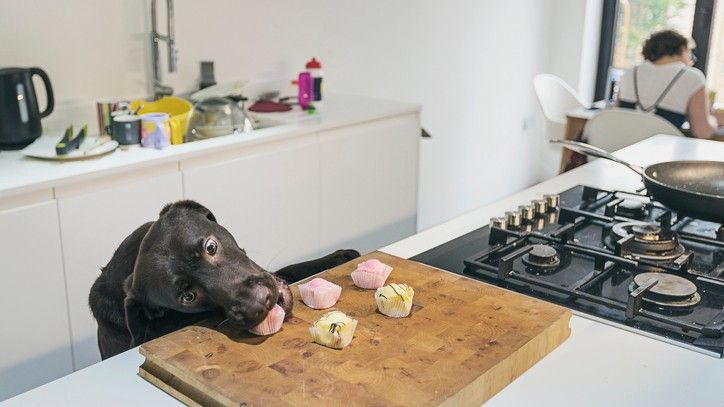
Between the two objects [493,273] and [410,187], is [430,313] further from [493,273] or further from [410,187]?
[410,187]

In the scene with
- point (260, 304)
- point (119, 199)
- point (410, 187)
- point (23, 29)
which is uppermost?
point (23, 29)

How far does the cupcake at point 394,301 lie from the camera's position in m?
1.20

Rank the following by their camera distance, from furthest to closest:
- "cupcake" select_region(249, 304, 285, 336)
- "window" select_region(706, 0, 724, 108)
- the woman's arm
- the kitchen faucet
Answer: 1. "window" select_region(706, 0, 724, 108)
2. the woman's arm
3. the kitchen faucet
4. "cupcake" select_region(249, 304, 285, 336)

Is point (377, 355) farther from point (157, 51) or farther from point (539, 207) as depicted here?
point (157, 51)

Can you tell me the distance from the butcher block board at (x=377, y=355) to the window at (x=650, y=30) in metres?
3.98

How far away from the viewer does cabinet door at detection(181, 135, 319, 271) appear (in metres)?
2.42

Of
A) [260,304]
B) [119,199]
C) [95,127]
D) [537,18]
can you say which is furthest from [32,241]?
[537,18]

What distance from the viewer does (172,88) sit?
114 inches

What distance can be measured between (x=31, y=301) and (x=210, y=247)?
3.49 ft

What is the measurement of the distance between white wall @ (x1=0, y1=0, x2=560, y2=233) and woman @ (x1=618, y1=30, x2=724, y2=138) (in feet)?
2.82

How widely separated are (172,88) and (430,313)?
1928mm

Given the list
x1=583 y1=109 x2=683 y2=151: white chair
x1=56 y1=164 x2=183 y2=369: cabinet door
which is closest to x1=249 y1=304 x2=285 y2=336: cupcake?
x1=56 y1=164 x2=183 y2=369: cabinet door

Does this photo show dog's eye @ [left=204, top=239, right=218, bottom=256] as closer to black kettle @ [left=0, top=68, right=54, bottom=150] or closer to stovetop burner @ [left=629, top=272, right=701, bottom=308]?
stovetop burner @ [left=629, top=272, right=701, bottom=308]

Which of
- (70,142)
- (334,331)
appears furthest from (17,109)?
(334,331)
